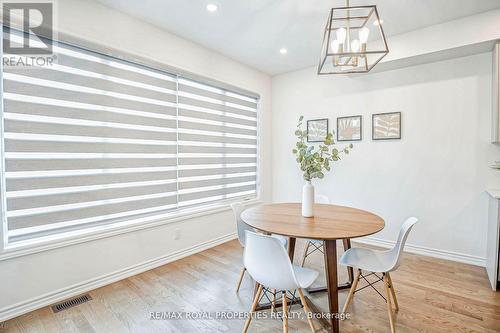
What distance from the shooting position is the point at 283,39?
324 cm

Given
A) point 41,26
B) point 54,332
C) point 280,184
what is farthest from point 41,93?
point 280,184

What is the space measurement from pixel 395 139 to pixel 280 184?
205 cm

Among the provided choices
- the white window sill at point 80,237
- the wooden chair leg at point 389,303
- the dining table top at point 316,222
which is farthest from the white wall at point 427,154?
the white window sill at point 80,237

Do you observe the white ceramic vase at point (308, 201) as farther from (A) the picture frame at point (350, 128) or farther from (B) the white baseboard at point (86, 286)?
(A) the picture frame at point (350, 128)

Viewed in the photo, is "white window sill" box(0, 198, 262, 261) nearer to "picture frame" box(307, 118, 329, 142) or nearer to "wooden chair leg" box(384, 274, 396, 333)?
"wooden chair leg" box(384, 274, 396, 333)

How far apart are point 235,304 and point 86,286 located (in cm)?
146

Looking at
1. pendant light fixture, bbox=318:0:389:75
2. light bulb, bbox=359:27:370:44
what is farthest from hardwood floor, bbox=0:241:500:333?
light bulb, bbox=359:27:370:44

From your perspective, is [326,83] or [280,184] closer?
[326,83]

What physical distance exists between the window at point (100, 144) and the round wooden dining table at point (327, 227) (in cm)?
139

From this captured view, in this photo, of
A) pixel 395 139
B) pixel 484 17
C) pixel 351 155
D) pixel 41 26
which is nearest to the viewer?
pixel 41 26

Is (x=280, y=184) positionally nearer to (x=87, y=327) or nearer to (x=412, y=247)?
(x=412, y=247)

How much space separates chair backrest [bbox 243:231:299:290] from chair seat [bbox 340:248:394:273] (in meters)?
0.69

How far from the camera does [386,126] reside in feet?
11.6

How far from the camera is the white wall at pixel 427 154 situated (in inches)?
116
